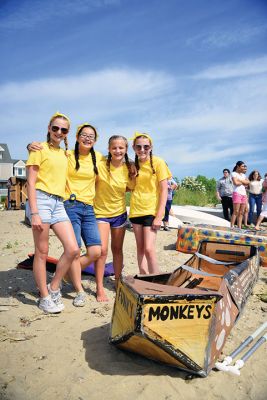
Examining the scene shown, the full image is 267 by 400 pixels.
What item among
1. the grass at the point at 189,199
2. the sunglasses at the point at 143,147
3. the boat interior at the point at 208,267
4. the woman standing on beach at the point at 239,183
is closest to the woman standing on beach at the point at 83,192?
the sunglasses at the point at 143,147

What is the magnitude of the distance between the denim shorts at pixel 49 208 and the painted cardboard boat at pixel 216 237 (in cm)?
427

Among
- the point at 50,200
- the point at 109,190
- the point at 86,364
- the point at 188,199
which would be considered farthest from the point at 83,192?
the point at 188,199

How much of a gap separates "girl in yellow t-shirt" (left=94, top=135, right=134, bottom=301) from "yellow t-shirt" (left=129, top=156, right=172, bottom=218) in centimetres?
14

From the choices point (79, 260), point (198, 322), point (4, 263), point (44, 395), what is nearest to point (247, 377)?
point (198, 322)

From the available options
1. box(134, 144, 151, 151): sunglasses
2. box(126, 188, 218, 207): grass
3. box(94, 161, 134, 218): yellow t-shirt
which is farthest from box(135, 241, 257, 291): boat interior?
box(126, 188, 218, 207): grass

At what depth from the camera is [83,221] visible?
4.34m

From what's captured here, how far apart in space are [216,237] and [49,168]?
4.76m

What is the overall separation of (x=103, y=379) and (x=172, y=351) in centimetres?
64

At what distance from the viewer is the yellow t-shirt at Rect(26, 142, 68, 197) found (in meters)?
3.82

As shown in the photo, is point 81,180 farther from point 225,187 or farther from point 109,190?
point 225,187

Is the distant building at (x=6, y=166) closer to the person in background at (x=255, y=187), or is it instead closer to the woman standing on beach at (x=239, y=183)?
the person in background at (x=255, y=187)

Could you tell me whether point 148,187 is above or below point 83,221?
above

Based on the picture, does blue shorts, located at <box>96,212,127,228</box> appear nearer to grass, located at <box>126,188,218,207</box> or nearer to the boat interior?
the boat interior

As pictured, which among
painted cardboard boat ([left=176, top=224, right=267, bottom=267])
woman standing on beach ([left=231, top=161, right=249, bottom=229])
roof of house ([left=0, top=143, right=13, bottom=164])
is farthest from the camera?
roof of house ([left=0, top=143, right=13, bottom=164])
